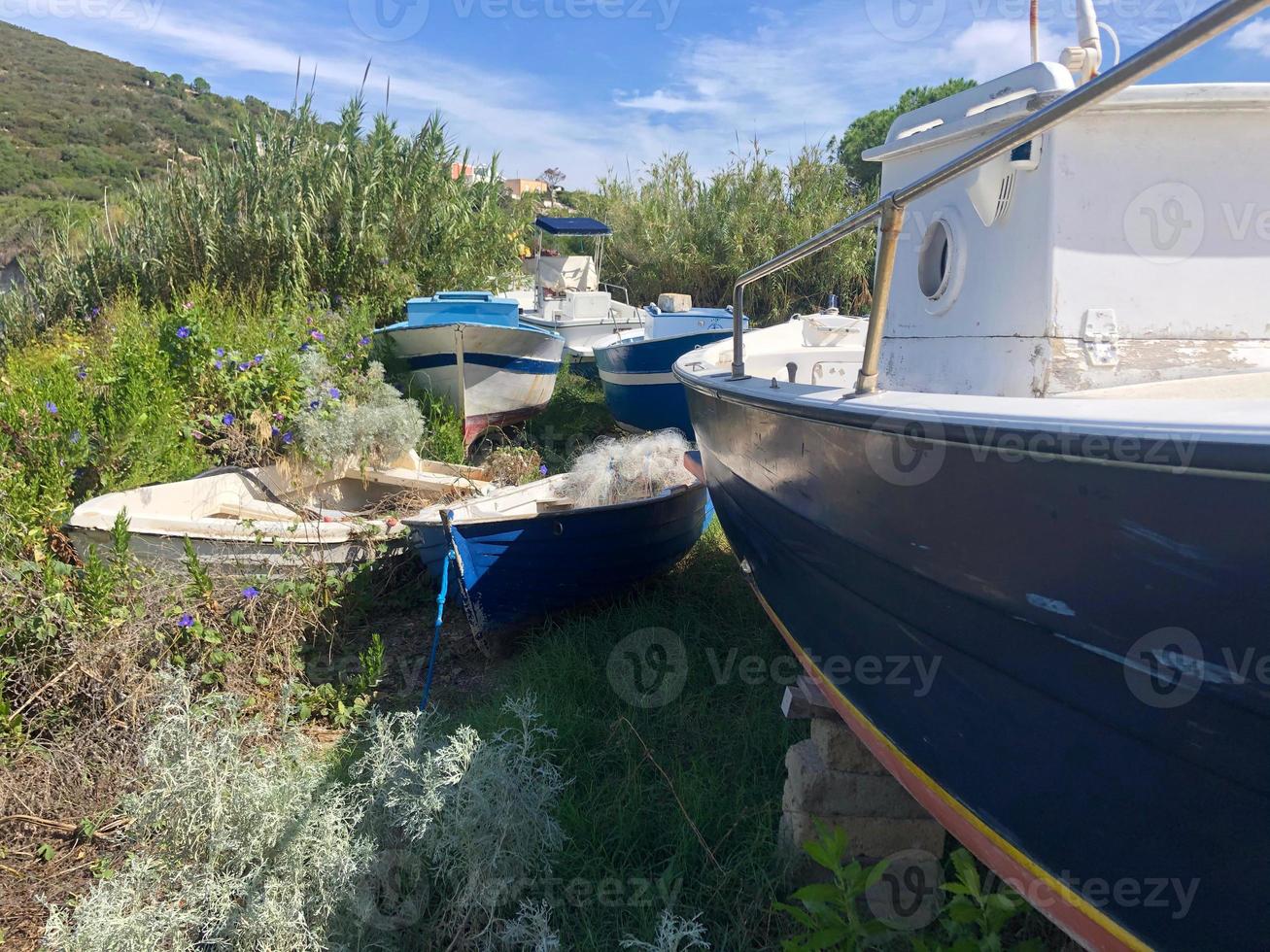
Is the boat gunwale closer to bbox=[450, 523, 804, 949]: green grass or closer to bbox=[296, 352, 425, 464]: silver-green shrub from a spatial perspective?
bbox=[450, 523, 804, 949]: green grass

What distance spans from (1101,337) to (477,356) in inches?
247

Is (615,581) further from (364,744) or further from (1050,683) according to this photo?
(1050,683)

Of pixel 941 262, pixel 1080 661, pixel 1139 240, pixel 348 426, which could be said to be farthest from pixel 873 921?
pixel 348 426

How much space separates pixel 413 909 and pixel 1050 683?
7.03ft

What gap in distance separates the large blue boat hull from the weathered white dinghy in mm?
2926

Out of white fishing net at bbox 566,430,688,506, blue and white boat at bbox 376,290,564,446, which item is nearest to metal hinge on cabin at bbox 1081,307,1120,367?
white fishing net at bbox 566,430,688,506

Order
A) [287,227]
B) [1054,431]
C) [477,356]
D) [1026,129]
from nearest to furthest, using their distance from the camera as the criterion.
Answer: [1054,431]
[1026,129]
[477,356]
[287,227]

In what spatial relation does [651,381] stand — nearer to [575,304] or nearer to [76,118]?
[575,304]

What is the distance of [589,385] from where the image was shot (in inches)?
487

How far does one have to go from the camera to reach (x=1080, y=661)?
1.57m

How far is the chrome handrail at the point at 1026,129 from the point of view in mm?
1246

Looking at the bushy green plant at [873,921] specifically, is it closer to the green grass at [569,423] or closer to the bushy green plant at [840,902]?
the bushy green plant at [840,902]

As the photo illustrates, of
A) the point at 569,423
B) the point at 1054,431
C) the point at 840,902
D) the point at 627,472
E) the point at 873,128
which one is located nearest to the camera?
the point at 1054,431

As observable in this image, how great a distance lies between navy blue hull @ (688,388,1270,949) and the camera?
1.34m
